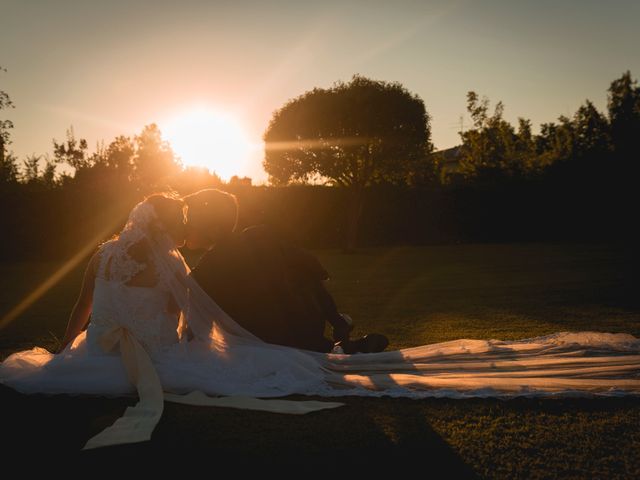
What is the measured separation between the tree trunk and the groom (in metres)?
19.7

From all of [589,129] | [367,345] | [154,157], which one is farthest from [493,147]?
[367,345]

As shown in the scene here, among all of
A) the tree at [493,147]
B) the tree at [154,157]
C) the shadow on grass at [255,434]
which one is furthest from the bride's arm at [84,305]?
the tree at [154,157]

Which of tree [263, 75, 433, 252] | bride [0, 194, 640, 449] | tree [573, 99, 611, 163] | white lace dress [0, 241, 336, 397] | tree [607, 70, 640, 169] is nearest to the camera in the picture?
bride [0, 194, 640, 449]

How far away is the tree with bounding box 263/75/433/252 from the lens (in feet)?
86.2

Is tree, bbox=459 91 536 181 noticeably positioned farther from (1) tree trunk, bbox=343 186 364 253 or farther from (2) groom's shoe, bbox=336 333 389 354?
(2) groom's shoe, bbox=336 333 389 354

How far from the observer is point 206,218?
5582 millimetres

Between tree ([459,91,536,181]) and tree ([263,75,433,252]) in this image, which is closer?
tree ([263,75,433,252])

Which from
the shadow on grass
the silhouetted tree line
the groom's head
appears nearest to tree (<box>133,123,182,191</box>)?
the silhouetted tree line

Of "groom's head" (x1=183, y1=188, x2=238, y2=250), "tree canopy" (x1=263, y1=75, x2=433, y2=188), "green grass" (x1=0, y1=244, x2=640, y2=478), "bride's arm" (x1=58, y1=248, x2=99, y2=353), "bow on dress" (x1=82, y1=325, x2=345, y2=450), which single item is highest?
"tree canopy" (x1=263, y1=75, x2=433, y2=188)

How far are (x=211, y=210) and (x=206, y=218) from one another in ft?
0.30

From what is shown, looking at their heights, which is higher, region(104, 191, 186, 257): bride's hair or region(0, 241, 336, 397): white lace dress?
region(104, 191, 186, 257): bride's hair

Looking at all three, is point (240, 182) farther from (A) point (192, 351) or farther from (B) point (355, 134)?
(A) point (192, 351)

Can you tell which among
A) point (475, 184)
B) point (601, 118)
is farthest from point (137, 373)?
point (601, 118)

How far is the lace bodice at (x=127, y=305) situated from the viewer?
4.71 metres
